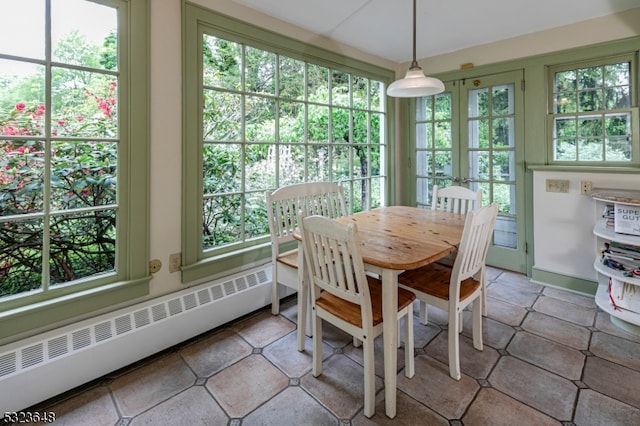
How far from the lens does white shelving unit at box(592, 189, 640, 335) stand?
2152mm

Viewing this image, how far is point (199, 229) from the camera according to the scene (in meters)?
2.26

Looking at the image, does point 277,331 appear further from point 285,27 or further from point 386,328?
point 285,27

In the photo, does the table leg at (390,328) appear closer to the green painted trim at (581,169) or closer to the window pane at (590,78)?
the green painted trim at (581,169)

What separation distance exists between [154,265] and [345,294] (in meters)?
1.29

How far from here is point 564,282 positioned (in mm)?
2867

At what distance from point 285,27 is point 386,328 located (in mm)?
2434

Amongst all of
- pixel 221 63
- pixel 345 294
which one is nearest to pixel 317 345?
pixel 345 294

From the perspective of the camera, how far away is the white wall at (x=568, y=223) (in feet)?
8.79

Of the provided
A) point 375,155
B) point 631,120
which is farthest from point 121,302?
point 631,120

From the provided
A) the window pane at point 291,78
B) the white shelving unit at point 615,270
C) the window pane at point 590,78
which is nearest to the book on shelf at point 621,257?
the white shelving unit at point 615,270

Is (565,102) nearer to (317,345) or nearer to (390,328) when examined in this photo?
(390,328)

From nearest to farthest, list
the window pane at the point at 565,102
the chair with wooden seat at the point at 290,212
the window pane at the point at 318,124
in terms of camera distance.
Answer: the chair with wooden seat at the point at 290,212 < the window pane at the point at 565,102 < the window pane at the point at 318,124

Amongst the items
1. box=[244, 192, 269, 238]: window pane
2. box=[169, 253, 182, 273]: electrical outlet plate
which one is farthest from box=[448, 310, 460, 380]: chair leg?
box=[169, 253, 182, 273]: electrical outlet plate

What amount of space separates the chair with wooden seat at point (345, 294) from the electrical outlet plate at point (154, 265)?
41.5 inches
